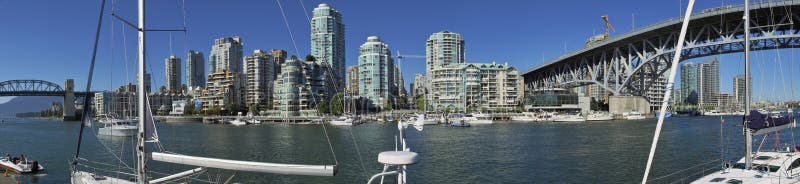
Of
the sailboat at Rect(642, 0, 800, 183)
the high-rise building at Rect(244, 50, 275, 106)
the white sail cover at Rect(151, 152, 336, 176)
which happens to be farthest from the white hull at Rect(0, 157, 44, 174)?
the high-rise building at Rect(244, 50, 275, 106)

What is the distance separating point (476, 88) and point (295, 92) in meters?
47.0

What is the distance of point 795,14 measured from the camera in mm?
74562

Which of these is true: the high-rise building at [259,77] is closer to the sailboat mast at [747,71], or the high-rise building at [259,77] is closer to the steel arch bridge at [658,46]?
the steel arch bridge at [658,46]

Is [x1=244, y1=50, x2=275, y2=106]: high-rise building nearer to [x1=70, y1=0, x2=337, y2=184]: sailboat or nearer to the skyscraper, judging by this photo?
the skyscraper

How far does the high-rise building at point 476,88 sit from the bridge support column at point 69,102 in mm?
116586

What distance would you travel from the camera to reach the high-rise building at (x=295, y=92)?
122 metres

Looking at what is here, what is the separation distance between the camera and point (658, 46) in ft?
327

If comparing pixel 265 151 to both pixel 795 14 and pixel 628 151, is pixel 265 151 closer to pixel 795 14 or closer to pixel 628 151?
pixel 628 151

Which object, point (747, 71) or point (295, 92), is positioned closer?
point (747, 71)

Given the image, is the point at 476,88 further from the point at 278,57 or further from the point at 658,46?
the point at 278,57

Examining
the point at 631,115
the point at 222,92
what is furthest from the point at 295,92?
the point at 631,115

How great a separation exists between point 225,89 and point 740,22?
131 metres

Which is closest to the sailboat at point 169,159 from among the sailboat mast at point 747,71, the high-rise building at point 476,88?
the sailboat mast at point 747,71

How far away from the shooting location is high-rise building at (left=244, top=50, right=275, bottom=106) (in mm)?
158500
